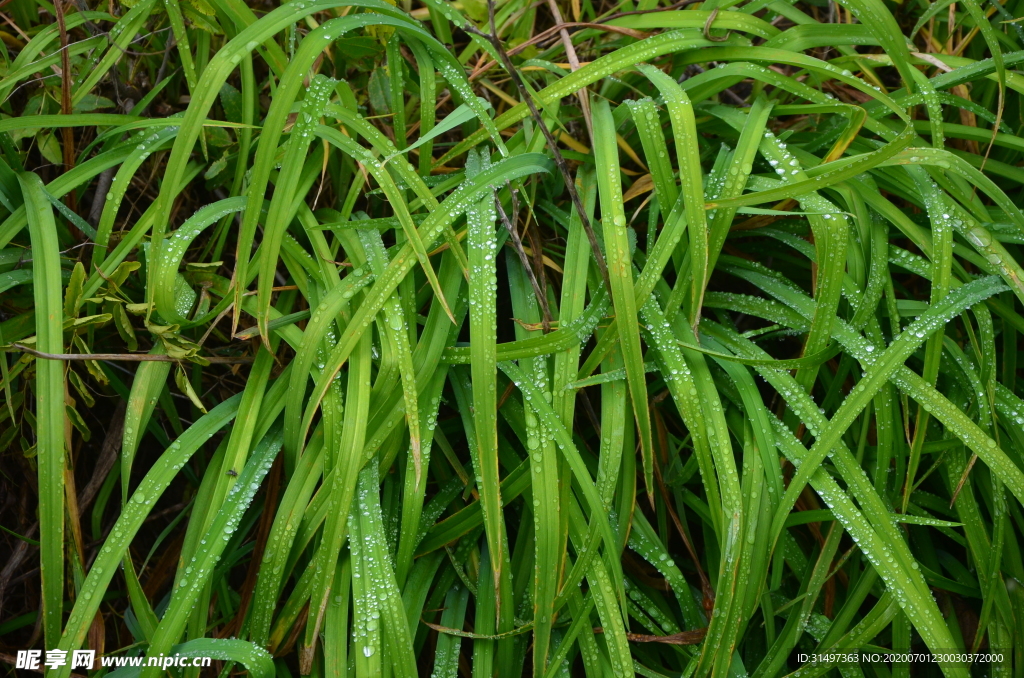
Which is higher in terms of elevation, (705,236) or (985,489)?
(705,236)

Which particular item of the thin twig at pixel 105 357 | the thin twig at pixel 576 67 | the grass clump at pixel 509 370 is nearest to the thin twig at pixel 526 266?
the grass clump at pixel 509 370

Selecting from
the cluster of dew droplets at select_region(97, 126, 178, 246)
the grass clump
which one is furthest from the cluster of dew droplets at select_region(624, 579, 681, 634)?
the cluster of dew droplets at select_region(97, 126, 178, 246)

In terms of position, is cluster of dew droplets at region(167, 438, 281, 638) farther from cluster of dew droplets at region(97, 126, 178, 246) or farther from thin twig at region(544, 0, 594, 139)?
thin twig at region(544, 0, 594, 139)

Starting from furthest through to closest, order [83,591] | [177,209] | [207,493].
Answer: [177,209] → [207,493] → [83,591]

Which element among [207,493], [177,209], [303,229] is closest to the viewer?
[207,493]

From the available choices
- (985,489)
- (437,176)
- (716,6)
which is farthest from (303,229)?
(985,489)

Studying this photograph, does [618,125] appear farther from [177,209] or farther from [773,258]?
[177,209]

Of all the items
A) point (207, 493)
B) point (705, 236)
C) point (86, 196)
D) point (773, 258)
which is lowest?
point (207, 493)

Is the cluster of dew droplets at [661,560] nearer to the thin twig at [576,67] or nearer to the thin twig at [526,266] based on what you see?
the thin twig at [526,266]
